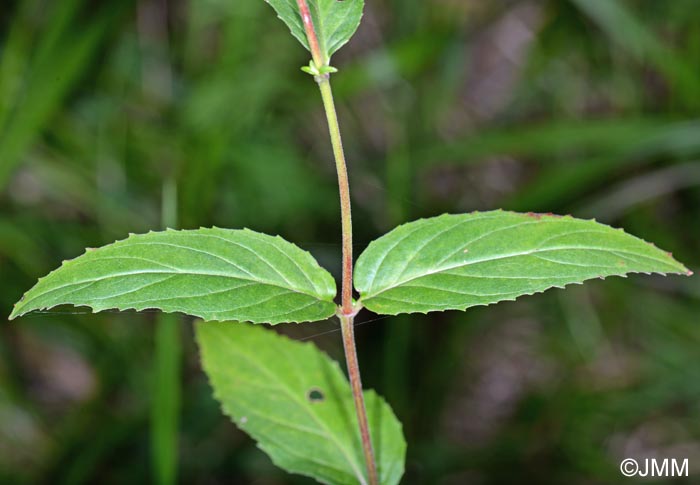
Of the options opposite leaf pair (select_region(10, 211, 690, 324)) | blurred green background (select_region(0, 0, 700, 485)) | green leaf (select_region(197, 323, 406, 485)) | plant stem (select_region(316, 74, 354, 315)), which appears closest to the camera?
plant stem (select_region(316, 74, 354, 315))

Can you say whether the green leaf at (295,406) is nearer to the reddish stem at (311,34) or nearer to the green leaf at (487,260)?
the green leaf at (487,260)

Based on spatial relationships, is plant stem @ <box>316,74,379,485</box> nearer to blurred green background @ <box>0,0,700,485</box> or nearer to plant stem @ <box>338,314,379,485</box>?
plant stem @ <box>338,314,379,485</box>

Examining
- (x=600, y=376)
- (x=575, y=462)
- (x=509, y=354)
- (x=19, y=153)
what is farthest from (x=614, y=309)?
(x=19, y=153)

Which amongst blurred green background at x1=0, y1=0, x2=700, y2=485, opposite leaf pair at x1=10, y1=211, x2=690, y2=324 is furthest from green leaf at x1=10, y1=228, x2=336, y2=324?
blurred green background at x1=0, y1=0, x2=700, y2=485

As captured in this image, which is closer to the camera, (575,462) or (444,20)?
(575,462)

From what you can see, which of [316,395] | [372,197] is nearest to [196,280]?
[316,395]

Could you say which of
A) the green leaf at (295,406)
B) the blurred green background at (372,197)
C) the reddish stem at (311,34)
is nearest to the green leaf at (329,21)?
the reddish stem at (311,34)

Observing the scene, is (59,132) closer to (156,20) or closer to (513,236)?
(156,20)
